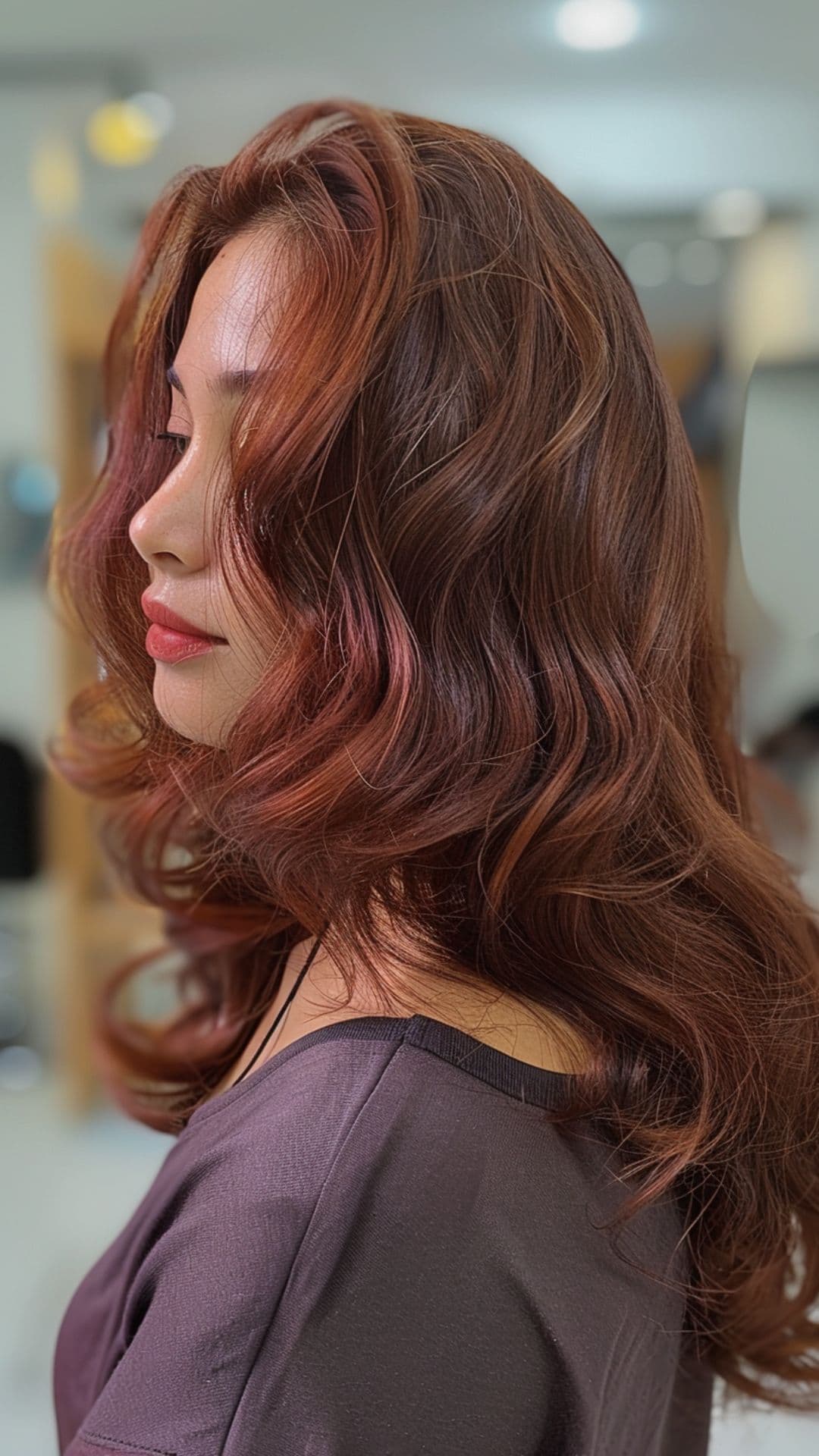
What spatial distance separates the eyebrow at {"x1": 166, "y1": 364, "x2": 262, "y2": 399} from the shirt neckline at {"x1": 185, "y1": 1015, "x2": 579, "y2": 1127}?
0.32 m

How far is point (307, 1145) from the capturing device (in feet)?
1.56

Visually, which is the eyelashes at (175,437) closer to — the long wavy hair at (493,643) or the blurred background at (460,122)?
the long wavy hair at (493,643)

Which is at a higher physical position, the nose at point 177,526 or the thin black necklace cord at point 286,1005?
the nose at point 177,526

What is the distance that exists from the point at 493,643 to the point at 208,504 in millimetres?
162

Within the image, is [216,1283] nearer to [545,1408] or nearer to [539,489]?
[545,1408]

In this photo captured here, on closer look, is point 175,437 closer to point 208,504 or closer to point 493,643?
point 208,504

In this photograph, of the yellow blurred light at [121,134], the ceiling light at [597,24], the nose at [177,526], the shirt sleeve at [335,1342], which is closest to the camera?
the shirt sleeve at [335,1342]

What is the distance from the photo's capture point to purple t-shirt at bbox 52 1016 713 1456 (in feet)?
1.48

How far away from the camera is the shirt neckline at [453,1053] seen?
51cm

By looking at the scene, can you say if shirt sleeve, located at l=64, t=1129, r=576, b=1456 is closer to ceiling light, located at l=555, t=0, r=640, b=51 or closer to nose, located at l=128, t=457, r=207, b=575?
nose, located at l=128, t=457, r=207, b=575

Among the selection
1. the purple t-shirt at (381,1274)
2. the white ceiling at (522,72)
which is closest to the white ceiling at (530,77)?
the white ceiling at (522,72)

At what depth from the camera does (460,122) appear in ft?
3.85

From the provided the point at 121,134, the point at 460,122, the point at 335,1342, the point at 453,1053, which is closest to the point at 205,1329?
the point at 335,1342

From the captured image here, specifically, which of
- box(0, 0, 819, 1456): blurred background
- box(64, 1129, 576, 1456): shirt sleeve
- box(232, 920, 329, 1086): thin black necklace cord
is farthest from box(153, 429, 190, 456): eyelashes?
box(0, 0, 819, 1456): blurred background
